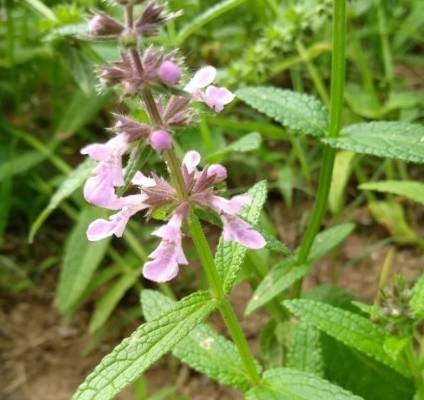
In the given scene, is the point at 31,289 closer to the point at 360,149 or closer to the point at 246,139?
the point at 246,139

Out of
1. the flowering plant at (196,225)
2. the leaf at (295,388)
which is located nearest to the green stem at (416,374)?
the flowering plant at (196,225)

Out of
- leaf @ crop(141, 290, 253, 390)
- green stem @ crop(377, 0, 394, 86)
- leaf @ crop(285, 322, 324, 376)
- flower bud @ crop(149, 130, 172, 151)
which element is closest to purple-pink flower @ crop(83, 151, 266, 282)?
flower bud @ crop(149, 130, 172, 151)

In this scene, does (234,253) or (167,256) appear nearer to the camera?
(167,256)

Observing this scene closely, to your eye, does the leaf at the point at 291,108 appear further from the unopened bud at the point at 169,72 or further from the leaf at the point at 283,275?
the unopened bud at the point at 169,72

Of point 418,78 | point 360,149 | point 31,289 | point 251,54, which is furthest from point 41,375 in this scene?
point 418,78

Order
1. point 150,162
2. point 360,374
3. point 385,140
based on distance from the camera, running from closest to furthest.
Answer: point 385,140
point 360,374
point 150,162

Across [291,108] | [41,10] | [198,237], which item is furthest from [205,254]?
[41,10]

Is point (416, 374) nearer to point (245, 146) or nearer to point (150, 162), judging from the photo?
point (245, 146)
